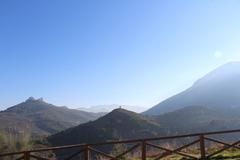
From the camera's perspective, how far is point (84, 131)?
99.8 metres

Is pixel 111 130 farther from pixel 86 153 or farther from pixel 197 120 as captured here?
pixel 86 153

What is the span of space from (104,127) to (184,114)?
44856 millimetres

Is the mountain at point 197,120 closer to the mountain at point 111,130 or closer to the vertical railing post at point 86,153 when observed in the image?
the mountain at point 111,130

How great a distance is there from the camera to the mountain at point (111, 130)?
303 feet

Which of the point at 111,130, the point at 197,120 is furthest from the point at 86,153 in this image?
the point at 197,120

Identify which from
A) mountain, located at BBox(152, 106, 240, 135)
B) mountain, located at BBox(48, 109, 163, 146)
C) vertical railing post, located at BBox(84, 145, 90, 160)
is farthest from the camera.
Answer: mountain, located at BBox(152, 106, 240, 135)

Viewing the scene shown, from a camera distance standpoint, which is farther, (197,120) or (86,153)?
(197,120)

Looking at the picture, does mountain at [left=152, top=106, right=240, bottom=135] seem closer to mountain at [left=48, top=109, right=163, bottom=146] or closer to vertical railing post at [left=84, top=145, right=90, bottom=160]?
mountain at [left=48, top=109, right=163, bottom=146]

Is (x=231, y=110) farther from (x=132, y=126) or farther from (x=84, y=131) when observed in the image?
(x=84, y=131)

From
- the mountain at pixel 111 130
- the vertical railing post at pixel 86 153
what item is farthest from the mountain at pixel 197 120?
the vertical railing post at pixel 86 153

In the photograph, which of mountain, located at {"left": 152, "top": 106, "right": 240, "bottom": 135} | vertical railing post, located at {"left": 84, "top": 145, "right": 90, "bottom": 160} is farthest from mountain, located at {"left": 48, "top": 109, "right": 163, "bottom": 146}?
vertical railing post, located at {"left": 84, "top": 145, "right": 90, "bottom": 160}

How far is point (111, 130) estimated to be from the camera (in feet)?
320

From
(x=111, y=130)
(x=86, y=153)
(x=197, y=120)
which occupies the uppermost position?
(x=197, y=120)

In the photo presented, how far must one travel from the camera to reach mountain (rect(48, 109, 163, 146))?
303 ft
